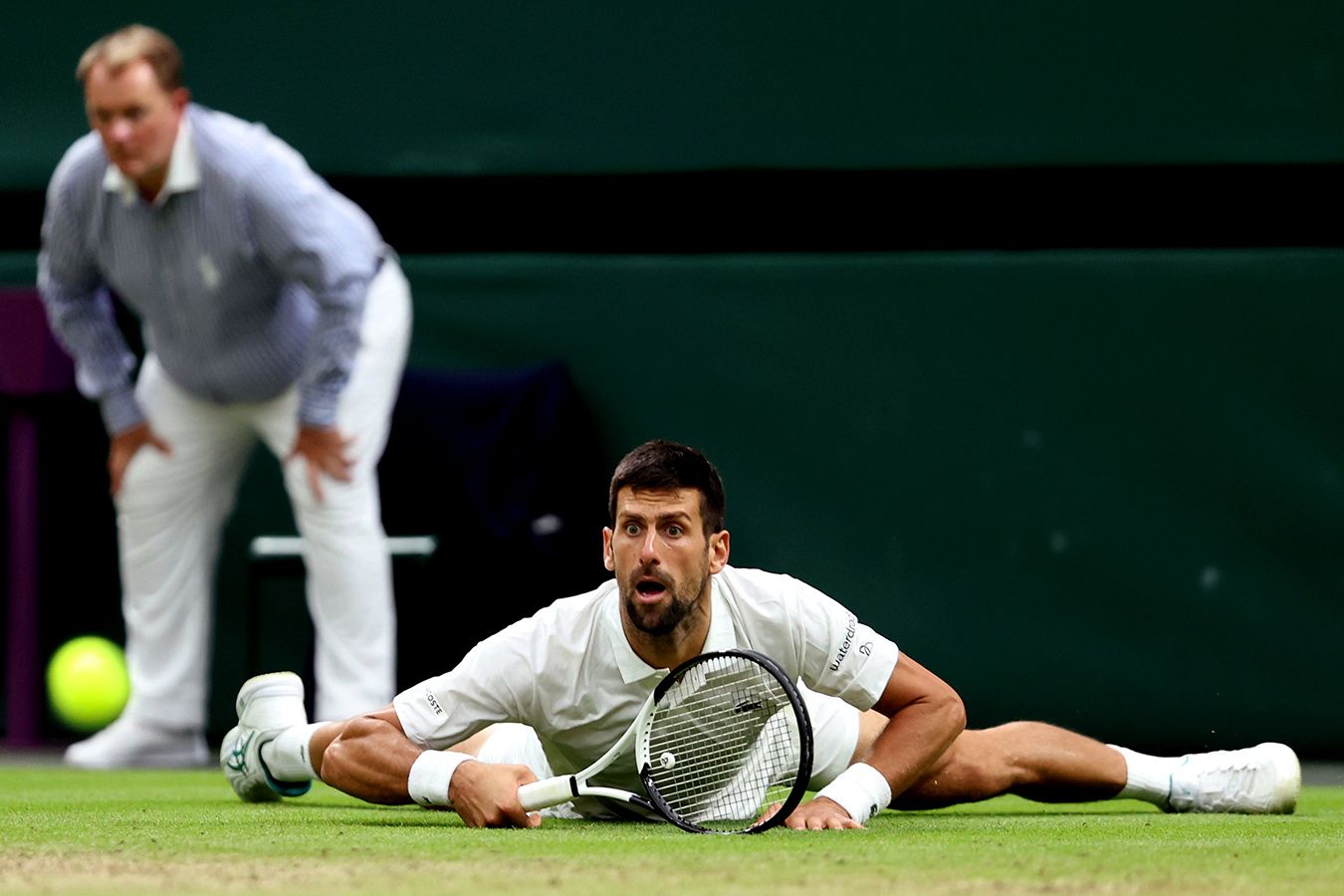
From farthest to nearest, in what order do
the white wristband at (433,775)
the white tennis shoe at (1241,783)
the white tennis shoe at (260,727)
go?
the white tennis shoe at (260,727), the white tennis shoe at (1241,783), the white wristband at (433,775)

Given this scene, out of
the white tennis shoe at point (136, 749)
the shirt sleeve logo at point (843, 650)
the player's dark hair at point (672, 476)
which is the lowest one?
the white tennis shoe at point (136, 749)

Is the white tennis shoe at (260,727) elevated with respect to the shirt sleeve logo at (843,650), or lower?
lower

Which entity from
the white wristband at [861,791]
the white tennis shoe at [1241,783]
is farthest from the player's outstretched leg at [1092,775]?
the white wristband at [861,791]

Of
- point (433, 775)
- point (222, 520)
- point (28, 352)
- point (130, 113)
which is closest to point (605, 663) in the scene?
point (433, 775)

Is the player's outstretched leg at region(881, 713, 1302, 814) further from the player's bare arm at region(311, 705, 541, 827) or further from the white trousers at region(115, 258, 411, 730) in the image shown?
the white trousers at region(115, 258, 411, 730)

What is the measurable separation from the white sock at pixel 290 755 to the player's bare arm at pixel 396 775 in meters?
0.20

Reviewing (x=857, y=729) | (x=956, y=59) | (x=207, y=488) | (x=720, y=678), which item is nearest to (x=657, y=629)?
(x=720, y=678)

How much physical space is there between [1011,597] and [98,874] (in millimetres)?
4379

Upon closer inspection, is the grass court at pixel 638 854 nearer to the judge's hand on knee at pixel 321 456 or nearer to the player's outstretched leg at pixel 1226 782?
the player's outstretched leg at pixel 1226 782

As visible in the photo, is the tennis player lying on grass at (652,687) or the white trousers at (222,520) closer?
the tennis player lying on grass at (652,687)

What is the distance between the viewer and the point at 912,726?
4066 millimetres

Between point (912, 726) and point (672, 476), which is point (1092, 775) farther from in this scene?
point (672, 476)

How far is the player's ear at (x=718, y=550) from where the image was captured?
3854 millimetres

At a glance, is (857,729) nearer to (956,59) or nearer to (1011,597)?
(1011,597)
